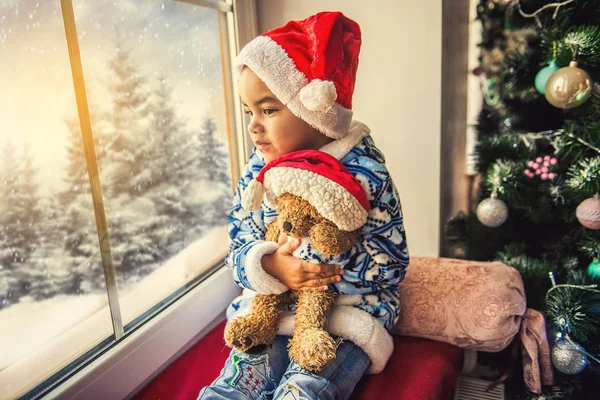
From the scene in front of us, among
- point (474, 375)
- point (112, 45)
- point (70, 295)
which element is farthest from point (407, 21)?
point (70, 295)

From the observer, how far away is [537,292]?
4.25 feet

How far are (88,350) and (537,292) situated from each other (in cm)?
116

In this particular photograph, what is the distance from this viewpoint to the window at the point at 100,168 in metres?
0.87

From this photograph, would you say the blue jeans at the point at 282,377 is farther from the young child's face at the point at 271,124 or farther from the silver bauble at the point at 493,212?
the silver bauble at the point at 493,212

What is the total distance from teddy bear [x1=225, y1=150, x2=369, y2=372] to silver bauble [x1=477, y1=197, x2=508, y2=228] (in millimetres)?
543

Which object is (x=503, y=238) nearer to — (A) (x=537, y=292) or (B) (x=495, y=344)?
(A) (x=537, y=292)

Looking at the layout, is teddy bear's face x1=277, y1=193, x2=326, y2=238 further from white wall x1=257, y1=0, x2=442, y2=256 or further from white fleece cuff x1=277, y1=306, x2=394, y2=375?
white wall x1=257, y1=0, x2=442, y2=256

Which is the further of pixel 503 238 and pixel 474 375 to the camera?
pixel 503 238

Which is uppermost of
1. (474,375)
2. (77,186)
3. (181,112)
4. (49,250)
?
(181,112)

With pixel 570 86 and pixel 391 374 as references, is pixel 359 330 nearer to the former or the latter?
pixel 391 374

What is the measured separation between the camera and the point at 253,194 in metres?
0.92

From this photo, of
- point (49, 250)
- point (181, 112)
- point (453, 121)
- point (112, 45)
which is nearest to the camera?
point (49, 250)

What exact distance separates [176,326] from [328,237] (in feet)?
1.85

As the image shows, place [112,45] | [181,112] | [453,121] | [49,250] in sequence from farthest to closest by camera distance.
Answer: [453,121] → [181,112] → [112,45] → [49,250]
